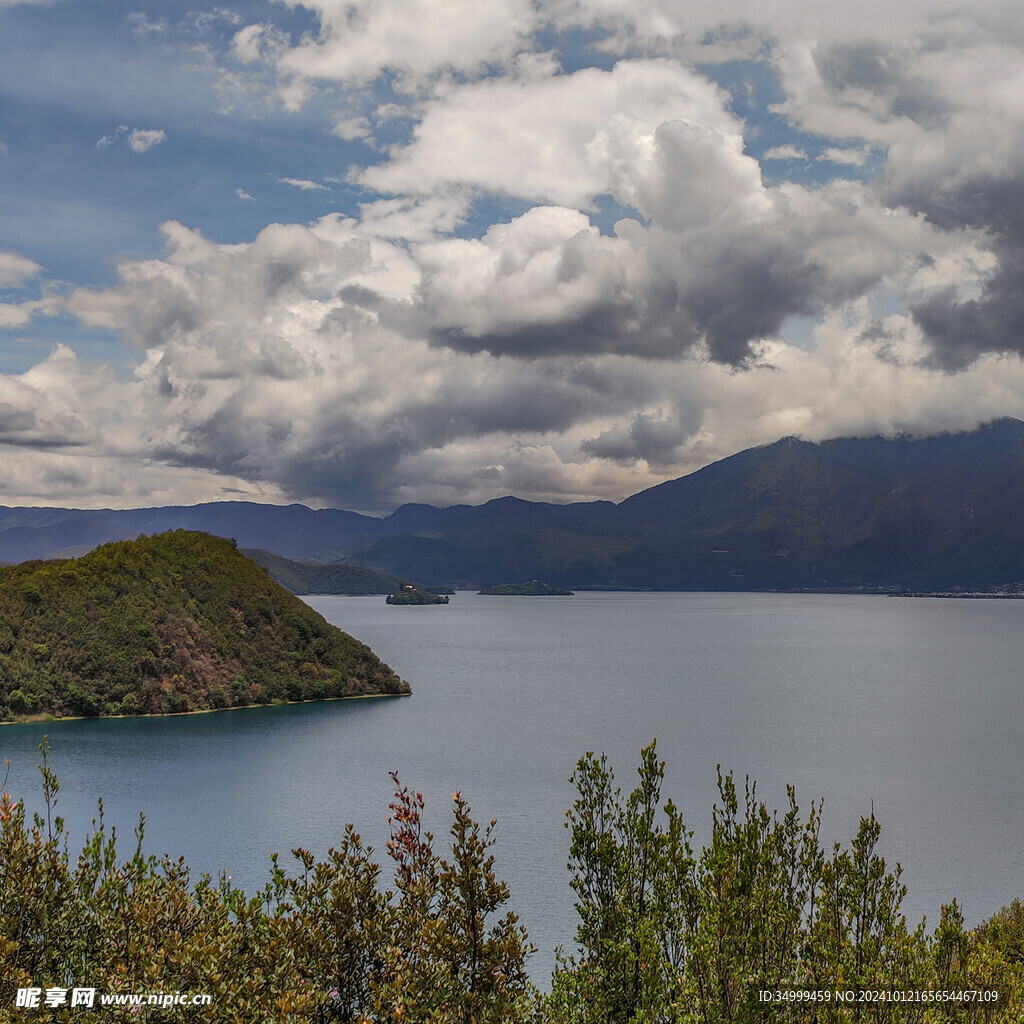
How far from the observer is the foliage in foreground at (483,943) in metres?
10.5

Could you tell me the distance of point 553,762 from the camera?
80.0m

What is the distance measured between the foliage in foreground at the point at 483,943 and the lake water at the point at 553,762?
87.6ft

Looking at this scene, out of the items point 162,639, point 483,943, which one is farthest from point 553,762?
point 483,943

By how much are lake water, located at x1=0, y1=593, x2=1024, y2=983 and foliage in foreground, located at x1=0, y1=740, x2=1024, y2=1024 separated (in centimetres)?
2671

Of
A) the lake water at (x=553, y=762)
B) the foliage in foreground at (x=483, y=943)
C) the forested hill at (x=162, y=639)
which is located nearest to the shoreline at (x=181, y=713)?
the forested hill at (x=162, y=639)

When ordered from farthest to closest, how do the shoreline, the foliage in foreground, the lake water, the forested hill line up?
the forested hill → the shoreline → the lake water → the foliage in foreground

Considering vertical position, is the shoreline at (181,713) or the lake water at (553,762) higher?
the lake water at (553,762)

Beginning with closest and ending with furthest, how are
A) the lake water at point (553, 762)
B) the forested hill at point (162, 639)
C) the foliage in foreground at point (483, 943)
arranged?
1. the foliage in foreground at point (483, 943)
2. the lake water at point (553, 762)
3. the forested hill at point (162, 639)

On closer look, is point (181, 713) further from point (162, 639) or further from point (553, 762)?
point (553, 762)

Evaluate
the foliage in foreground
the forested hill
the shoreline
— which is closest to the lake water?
the shoreline

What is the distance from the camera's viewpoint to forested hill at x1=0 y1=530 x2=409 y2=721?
109375 millimetres

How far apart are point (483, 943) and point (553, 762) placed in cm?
7057

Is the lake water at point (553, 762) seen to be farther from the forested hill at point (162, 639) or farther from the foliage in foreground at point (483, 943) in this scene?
the foliage in foreground at point (483, 943)

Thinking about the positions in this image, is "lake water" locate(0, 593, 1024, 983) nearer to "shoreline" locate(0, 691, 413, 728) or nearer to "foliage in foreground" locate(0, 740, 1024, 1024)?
"shoreline" locate(0, 691, 413, 728)
